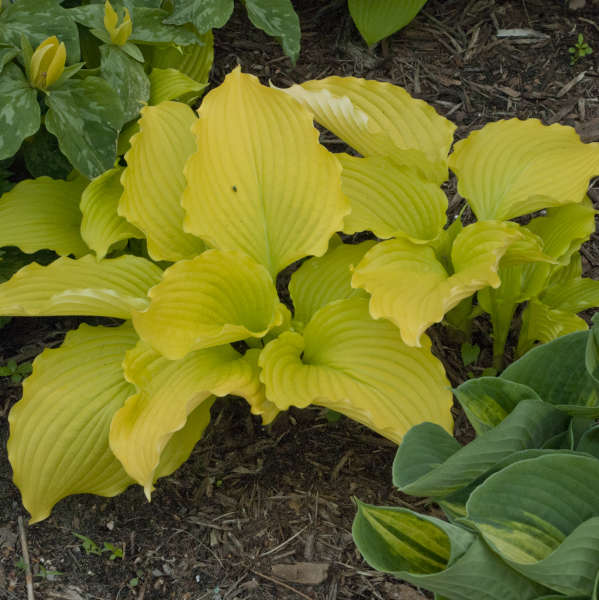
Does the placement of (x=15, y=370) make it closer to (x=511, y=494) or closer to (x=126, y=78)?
(x=126, y=78)

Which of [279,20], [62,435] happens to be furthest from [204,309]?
[279,20]

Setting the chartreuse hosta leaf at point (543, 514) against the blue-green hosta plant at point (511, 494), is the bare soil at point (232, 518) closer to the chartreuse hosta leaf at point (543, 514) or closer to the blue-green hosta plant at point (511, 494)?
the blue-green hosta plant at point (511, 494)

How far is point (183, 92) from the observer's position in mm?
2043

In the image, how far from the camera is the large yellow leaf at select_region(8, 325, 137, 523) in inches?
65.9

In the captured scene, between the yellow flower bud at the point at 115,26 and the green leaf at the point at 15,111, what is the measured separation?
248mm

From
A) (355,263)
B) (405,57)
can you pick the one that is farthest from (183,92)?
(405,57)

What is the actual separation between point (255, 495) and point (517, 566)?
0.93m

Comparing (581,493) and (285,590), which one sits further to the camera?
(285,590)

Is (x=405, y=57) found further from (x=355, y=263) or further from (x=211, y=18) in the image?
(x=355, y=263)

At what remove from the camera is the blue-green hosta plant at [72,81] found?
→ 1.78m

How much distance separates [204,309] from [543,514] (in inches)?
32.9

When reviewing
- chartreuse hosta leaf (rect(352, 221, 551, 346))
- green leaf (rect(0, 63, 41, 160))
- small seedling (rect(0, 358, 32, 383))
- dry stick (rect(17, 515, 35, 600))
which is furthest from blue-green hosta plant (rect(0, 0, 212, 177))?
dry stick (rect(17, 515, 35, 600))

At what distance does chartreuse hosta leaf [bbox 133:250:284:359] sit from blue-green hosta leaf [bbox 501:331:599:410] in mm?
541

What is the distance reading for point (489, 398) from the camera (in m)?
1.27
